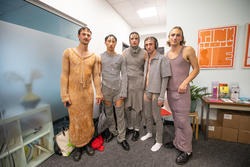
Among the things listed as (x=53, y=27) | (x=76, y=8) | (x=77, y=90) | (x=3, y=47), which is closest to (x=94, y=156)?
(x=77, y=90)

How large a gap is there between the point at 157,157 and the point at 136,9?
350cm

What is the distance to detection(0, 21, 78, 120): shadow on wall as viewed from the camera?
121 cm

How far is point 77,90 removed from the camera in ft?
4.79

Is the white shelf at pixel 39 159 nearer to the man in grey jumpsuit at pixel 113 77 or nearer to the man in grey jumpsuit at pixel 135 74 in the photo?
the man in grey jumpsuit at pixel 113 77

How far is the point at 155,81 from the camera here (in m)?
1.56

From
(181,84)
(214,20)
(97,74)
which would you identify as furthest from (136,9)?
(181,84)

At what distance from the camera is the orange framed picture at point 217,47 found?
79.1 inches

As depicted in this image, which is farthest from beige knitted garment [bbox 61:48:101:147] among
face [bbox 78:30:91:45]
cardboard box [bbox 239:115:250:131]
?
cardboard box [bbox 239:115:250:131]

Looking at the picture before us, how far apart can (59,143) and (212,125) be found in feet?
7.88

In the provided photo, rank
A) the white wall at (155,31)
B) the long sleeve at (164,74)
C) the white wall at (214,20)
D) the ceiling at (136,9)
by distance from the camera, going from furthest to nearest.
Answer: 1. the white wall at (155,31)
2. the ceiling at (136,9)
3. the white wall at (214,20)
4. the long sleeve at (164,74)

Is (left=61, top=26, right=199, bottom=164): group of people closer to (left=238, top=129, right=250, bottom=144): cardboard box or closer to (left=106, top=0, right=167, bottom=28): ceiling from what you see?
(left=238, top=129, right=250, bottom=144): cardboard box

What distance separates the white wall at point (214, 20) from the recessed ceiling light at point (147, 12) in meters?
1.11

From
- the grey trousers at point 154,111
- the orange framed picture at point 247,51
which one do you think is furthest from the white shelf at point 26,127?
the orange framed picture at point 247,51

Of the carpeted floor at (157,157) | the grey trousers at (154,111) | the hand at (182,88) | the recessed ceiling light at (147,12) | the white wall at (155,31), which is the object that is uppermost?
the recessed ceiling light at (147,12)
